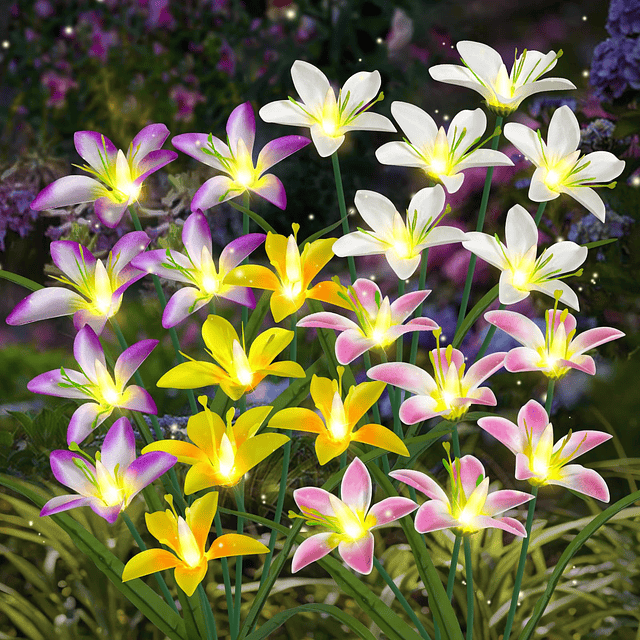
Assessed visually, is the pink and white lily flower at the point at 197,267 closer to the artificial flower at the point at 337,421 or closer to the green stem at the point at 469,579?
the artificial flower at the point at 337,421

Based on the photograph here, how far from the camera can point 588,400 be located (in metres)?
1.30

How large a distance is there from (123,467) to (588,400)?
0.88 metres

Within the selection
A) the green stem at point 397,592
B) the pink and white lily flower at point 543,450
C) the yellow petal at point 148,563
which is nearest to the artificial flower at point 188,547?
the yellow petal at point 148,563

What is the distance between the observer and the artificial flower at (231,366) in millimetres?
676

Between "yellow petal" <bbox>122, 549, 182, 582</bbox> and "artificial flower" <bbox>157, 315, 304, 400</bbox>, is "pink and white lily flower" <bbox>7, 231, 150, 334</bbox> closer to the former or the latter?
"artificial flower" <bbox>157, 315, 304, 400</bbox>

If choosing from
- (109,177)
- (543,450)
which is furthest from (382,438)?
(109,177)

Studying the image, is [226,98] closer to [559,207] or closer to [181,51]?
[181,51]

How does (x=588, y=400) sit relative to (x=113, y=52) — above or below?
below

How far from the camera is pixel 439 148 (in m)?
0.77

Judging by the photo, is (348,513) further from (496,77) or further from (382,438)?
(496,77)

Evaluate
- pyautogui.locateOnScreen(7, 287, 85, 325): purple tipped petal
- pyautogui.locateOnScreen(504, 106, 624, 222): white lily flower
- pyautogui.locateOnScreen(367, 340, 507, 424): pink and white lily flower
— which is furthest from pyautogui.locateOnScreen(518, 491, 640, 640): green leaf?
pyautogui.locateOnScreen(7, 287, 85, 325): purple tipped petal

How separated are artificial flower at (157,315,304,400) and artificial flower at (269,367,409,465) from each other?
0.03 m

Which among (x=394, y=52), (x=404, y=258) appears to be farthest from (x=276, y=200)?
(x=394, y=52)

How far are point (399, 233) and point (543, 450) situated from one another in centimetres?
23
